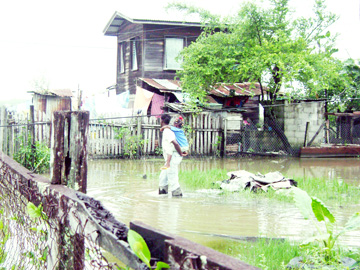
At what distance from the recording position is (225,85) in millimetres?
20938

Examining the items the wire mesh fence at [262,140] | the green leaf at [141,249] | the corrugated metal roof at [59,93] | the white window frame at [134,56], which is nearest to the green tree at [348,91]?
the wire mesh fence at [262,140]

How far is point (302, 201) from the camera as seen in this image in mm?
4219

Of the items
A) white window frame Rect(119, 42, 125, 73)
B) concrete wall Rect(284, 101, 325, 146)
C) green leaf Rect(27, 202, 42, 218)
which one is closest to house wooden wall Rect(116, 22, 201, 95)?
white window frame Rect(119, 42, 125, 73)

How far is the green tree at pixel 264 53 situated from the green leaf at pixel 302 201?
13.0m

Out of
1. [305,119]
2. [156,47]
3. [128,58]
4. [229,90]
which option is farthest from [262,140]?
[128,58]

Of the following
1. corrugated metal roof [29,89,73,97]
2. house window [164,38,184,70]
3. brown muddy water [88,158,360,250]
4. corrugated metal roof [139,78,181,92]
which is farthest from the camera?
corrugated metal roof [29,89,73,97]

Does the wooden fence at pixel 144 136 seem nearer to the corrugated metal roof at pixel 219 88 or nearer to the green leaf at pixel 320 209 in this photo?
the corrugated metal roof at pixel 219 88

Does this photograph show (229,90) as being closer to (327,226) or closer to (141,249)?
(327,226)

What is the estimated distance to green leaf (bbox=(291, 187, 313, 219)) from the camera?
4.19 meters

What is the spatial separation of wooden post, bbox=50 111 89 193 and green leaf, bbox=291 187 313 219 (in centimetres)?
229

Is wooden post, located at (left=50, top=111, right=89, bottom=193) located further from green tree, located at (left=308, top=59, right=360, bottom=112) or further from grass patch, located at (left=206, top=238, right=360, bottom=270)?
green tree, located at (left=308, top=59, right=360, bottom=112)

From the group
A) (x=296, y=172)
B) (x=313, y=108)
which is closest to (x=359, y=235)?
(x=296, y=172)

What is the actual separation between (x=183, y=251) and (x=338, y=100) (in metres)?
23.1

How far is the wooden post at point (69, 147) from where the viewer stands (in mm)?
2807
